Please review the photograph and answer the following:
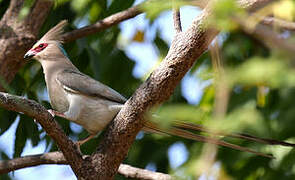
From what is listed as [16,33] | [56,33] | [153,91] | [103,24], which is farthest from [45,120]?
[56,33]

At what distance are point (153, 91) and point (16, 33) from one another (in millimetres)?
2235

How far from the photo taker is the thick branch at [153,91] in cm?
357

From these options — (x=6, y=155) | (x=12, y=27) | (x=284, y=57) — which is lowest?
(x=6, y=155)

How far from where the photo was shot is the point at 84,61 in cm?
584

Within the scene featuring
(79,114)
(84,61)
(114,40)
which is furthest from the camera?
(114,40)

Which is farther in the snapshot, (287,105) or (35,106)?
(287,105)

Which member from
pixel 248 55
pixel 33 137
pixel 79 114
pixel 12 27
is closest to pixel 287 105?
pixel 248 55

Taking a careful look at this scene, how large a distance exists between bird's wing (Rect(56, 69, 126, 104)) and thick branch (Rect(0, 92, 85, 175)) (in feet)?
3.16

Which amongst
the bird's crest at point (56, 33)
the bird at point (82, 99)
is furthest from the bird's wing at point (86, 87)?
the bird's crest at point (56, 33)

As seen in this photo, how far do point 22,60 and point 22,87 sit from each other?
1.32 ft

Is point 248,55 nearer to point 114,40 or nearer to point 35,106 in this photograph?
point 114,40

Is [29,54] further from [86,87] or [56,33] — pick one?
[86,87]

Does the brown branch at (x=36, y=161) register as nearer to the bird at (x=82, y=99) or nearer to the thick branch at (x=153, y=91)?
the bird at (x=82, y=99)

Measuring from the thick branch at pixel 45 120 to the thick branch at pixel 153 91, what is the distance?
0.15 meters
